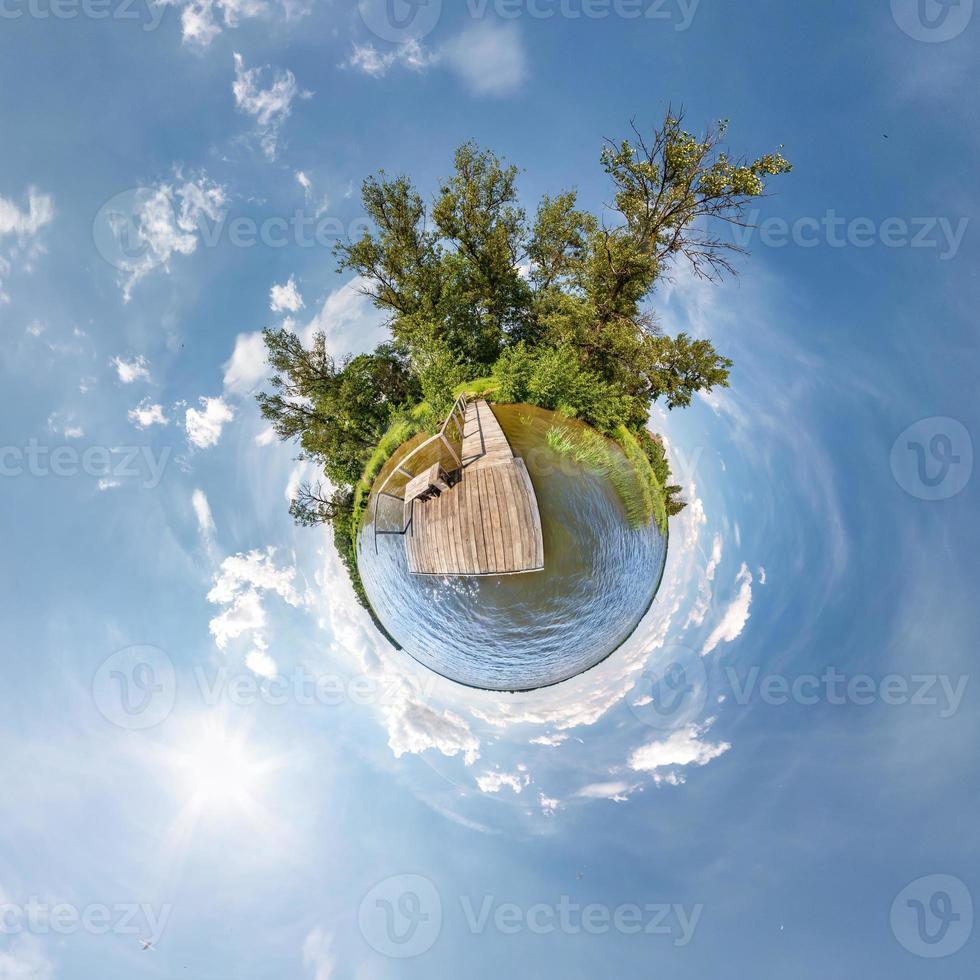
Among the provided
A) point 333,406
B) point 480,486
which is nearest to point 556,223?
point 333,406

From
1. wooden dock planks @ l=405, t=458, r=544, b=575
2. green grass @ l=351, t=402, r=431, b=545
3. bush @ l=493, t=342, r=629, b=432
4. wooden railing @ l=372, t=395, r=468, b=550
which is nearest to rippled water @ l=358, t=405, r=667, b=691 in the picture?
wooden dock planks @ l=405, t=458, r=544, b=575

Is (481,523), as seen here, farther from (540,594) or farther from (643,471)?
(643,471)

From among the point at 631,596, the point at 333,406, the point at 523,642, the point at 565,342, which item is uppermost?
the point at 565,342

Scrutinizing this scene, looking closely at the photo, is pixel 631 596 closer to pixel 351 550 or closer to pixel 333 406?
pixel 351 550

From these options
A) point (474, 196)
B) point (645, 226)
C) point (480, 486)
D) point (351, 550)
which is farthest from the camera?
point (351, 550)

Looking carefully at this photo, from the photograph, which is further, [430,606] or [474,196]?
[474,196]

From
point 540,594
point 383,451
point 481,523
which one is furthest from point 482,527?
point 383,451

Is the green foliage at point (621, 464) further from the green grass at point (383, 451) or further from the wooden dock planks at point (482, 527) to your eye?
the green grass at point (383, 451)

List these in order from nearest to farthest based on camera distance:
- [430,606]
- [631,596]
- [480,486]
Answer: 1. [480,486]
2. [430,606]
3. [631,596]
